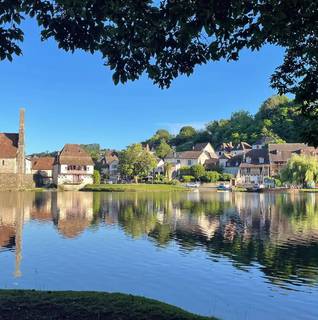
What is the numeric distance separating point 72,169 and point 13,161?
502 inches

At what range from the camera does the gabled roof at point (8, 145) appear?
91688 mm

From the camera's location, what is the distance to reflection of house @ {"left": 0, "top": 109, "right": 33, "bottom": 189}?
291ft

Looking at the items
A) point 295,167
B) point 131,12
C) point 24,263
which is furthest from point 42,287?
point 295,167

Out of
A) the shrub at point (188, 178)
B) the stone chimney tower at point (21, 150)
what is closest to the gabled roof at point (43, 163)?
the stone chimney tower at point (21, 150)

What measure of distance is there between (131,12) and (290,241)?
68.9 ft

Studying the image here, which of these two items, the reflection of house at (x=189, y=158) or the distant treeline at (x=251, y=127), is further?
the distant treeline at (x=251, y=127)

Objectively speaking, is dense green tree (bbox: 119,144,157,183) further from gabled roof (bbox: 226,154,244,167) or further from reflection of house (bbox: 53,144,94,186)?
gabled roof (bbox: 226,154,244,167)

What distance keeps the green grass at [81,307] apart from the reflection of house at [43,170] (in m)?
91.6

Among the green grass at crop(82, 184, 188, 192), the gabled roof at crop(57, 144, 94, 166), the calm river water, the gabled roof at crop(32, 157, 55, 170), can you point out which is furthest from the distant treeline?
the calm river water

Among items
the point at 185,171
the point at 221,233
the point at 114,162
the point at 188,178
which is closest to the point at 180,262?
the point at 221,233

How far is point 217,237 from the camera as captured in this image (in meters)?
25.6

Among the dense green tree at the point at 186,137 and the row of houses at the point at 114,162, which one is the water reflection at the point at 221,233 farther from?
the dense green tree at the point at 186,137

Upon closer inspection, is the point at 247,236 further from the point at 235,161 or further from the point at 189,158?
the point at 189,158

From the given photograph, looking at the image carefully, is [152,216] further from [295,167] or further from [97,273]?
[295,167]
